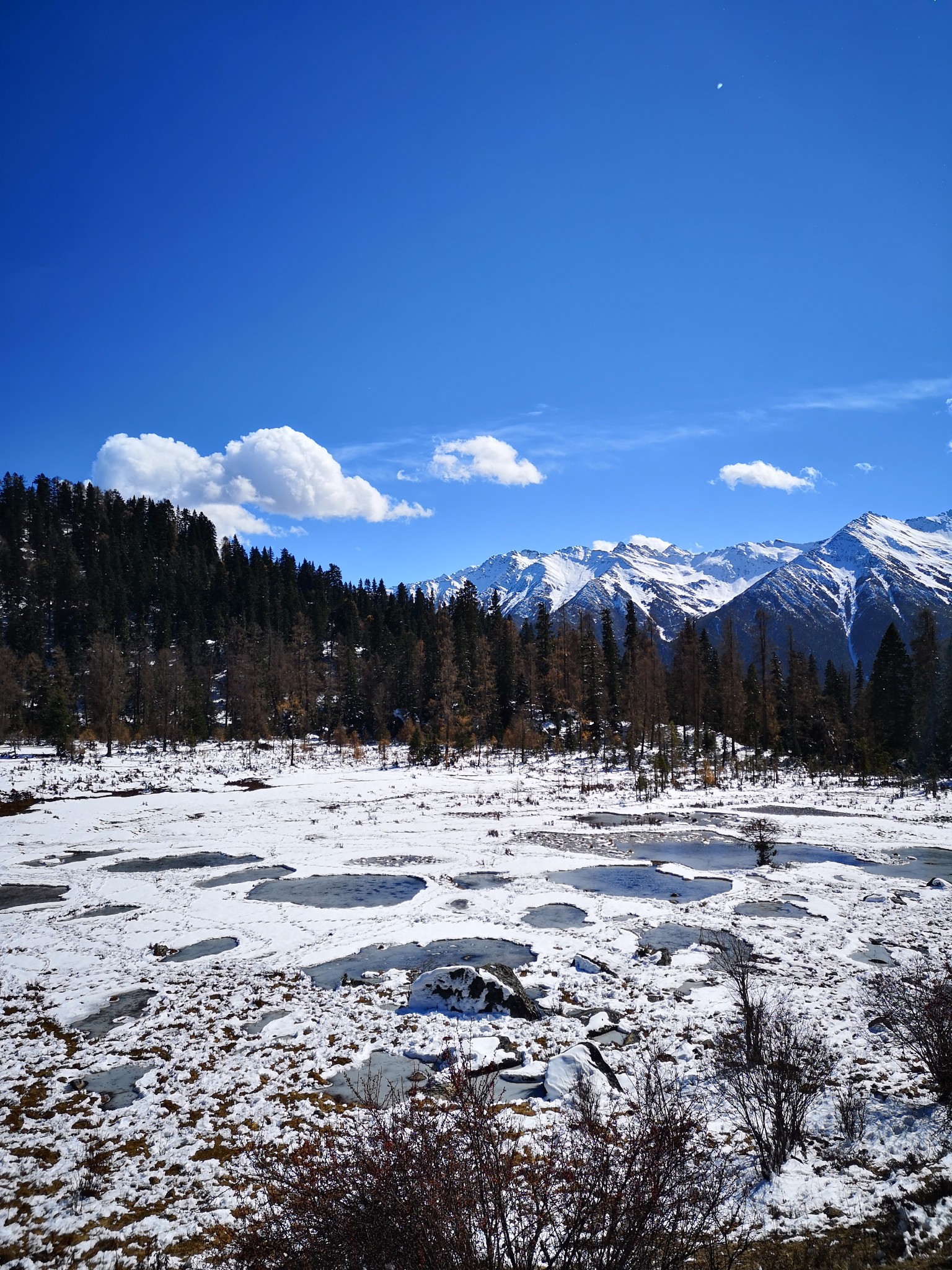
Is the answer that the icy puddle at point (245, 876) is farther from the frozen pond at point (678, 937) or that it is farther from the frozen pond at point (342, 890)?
the frozen pond at point (678, 937)

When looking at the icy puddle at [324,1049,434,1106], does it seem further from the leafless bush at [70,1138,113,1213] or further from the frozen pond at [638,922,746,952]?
the frozen pond at [638,922,746,952]

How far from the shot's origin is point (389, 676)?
8044 centimetres

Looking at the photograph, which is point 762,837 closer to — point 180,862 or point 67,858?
point 180,862

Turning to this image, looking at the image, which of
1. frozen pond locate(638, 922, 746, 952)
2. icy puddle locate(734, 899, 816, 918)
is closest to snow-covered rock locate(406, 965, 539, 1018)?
frozen pond locate(638, 922, 746, 952)

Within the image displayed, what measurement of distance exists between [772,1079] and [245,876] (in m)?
18.6

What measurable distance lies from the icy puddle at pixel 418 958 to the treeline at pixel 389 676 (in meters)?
31.7

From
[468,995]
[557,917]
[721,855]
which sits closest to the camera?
[468,995]

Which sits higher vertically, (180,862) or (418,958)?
(418,958)

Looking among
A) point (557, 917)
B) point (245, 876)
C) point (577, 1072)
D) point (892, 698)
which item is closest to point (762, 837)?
point (557, 917)

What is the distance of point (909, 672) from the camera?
5769 centimetres

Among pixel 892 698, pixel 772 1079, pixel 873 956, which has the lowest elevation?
pixel 873 956

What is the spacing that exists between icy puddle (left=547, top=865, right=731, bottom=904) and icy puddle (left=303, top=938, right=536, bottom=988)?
579 centimetres

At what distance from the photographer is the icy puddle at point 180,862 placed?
2270cm

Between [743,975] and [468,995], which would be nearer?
[743,975]
